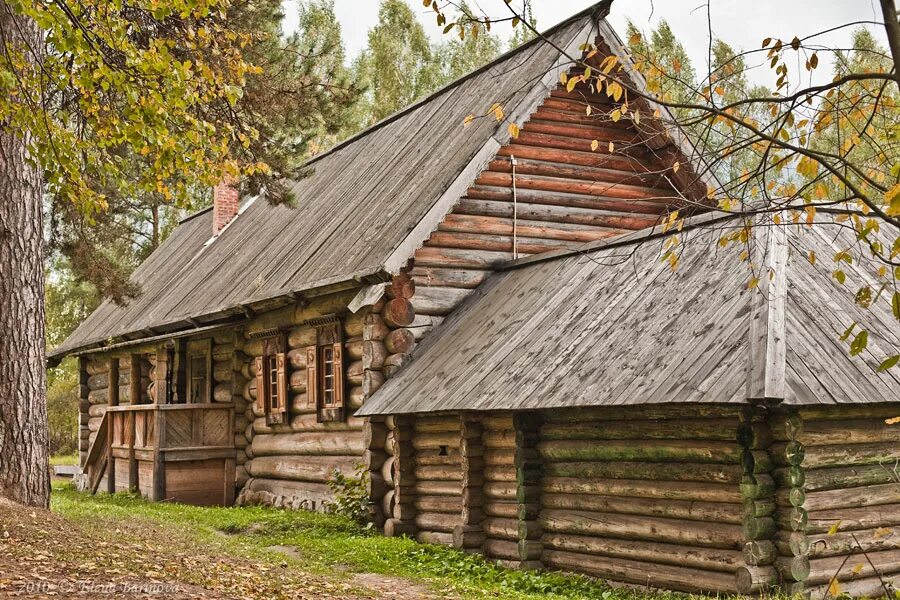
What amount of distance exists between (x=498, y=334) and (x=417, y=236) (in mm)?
2074

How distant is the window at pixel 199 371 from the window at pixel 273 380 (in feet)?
7.57

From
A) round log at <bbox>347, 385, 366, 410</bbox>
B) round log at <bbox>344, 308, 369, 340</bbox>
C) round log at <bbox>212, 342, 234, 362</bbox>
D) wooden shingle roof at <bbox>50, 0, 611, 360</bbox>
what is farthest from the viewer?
round log at <bbox>212, 342, 234, 362</bbox>

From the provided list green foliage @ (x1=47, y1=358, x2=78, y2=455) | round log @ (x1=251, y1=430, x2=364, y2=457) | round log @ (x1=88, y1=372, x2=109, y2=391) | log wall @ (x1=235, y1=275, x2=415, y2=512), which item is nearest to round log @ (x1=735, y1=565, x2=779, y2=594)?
log wall @ (x1=235, y1=275, x2=415, y2=512)

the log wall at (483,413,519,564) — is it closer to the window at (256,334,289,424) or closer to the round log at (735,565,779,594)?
the round log at (735,565,779,594)

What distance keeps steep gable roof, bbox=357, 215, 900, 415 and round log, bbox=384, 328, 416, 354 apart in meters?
0.17

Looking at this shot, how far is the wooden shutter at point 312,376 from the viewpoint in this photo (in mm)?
16703

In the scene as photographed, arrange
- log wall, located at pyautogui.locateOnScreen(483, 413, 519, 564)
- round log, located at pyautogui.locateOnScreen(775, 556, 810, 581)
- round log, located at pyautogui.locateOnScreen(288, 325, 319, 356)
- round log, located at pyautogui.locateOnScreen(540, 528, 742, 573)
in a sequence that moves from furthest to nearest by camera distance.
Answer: round log, located at pyautogui.locateOnScreen(288, 325, 319, 356) → log wall, located at pyautogui.locateOnScreen(483, 413, 519, 564) → round log, located at pyautogui.locateOnScreen(540, 528, 742, 573) → round log, located at pyautogui.locateOnScreen(775, 556, 810, 581)

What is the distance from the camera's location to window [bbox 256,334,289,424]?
1775 cm

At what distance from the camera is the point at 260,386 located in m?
18.7

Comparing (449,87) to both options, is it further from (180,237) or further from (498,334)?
(180,237)

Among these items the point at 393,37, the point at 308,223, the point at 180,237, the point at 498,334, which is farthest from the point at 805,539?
the point at 393,37

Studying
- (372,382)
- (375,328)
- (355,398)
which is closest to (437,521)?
(372,382)

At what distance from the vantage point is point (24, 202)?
1157 cm

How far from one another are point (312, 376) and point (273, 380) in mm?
1977
